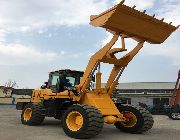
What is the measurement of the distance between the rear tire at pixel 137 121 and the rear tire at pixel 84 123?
232 cm

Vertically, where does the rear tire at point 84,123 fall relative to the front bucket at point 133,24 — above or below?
below

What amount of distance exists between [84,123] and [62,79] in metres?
4.02

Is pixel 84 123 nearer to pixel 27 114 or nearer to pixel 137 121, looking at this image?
pixel 137 121

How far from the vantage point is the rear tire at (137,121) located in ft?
39.7

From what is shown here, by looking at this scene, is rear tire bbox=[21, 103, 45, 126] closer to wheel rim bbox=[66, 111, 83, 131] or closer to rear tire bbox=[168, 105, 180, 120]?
wheel rim bbox=[66, 111, 83, 131]

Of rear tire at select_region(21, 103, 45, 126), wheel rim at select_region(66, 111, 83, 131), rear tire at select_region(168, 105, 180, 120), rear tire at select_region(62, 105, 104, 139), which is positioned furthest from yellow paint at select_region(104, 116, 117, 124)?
rear tire at select_region(168, 105, 180, 120)

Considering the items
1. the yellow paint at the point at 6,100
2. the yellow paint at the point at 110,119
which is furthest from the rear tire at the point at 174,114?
the yellow paint at the point at 6,100

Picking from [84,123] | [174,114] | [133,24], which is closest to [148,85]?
[174,114]

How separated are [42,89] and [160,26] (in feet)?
19.6

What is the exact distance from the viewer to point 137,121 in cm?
1220

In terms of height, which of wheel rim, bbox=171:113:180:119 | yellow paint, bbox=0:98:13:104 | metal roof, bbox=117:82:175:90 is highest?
metal roof, bbox=117:82:175:90

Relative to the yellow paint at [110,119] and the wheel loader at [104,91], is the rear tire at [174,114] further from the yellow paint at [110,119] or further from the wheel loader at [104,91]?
the yellow paint at [110,119]

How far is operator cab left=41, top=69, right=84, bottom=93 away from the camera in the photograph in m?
13.9

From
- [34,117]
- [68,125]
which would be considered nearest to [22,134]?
[68,125]
